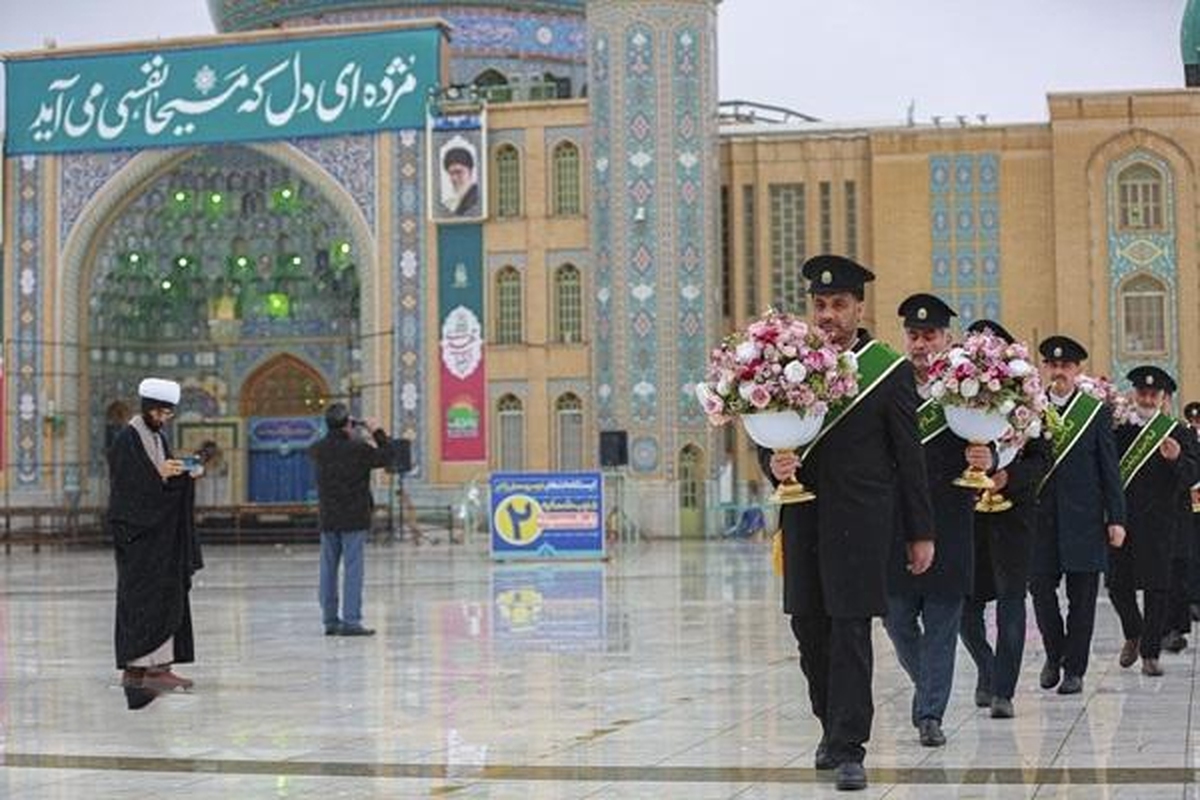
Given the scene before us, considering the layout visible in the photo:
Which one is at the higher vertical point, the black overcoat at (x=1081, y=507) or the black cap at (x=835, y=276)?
the black cap at (x=835, y=276)

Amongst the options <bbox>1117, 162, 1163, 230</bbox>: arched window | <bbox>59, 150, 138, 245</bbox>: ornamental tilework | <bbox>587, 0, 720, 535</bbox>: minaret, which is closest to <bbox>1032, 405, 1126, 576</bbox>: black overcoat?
<bbox>587, 0, 720, 535</bbox>: minaret

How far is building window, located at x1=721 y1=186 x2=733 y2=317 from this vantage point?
2970cm

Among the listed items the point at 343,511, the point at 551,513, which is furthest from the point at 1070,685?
the point at 551,513

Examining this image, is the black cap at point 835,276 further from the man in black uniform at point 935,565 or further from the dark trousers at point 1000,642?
the dark trousers at point 1000,642

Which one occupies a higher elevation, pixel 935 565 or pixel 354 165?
pixel 354 165

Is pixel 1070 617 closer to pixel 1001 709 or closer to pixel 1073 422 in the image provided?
pixel 1073 422

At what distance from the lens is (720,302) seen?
1160 inches

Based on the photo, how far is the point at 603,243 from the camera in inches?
1147

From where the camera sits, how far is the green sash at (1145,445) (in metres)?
9.37

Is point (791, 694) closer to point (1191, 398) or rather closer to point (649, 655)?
point (649, 655)

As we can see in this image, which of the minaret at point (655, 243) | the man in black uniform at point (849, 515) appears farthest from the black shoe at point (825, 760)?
the minaret at point (655, 243)

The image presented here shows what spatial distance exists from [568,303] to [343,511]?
17.9 metres

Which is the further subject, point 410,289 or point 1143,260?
point 410,289

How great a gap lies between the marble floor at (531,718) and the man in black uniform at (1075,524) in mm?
201
